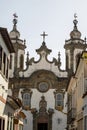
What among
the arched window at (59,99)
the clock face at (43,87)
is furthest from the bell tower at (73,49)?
the clock face at (43,87)

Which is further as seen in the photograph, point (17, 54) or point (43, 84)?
point (17, 54)

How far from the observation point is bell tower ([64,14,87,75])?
52688mm

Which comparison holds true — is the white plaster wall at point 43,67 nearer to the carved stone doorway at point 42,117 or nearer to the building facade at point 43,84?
the building facade at point 43,84

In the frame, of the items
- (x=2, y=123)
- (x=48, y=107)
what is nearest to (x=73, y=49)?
(x=48, y=107)

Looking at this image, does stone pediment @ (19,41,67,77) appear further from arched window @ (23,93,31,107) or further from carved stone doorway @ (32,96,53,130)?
carved stone doorway @ (32,96,53,130)

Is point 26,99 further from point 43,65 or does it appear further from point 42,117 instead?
point 43,65

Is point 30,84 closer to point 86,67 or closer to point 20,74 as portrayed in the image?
point 20,74

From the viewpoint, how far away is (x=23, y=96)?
51.2 meters

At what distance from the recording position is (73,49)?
2084 inches

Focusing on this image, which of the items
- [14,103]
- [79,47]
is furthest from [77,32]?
[14,103]

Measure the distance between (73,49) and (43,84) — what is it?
664 centimetres

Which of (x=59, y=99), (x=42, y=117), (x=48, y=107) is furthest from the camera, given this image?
(x=59, y=99)

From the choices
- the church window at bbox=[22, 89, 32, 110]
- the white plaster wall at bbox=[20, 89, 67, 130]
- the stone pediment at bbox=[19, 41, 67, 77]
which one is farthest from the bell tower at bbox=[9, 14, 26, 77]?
the white plaster wall at bbox=[20, 89, 67, 130]

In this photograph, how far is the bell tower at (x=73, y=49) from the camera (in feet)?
173
